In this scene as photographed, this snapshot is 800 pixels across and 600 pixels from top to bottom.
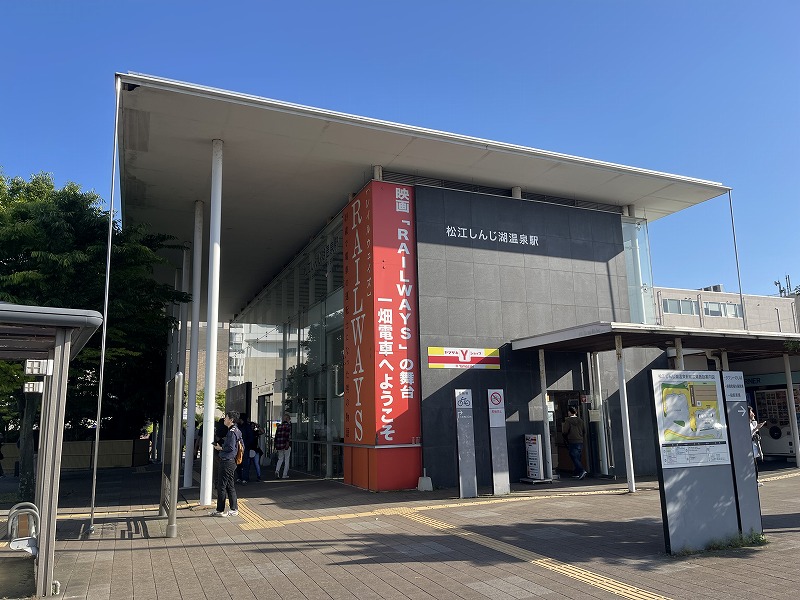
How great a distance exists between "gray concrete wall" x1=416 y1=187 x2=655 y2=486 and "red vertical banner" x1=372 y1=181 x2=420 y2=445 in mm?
239

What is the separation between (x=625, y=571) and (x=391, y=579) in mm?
2415

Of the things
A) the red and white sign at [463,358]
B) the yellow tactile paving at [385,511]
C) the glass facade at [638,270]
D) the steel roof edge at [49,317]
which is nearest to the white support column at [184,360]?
the yellow tactile paving at [385,511]

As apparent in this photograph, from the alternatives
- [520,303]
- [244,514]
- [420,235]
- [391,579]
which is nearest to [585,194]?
[520,303]

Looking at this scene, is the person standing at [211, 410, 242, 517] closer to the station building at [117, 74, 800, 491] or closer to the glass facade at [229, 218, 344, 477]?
the station building at [117, 74, 800, 491]

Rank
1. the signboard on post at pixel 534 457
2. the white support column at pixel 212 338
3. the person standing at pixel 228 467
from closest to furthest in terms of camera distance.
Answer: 1. the person standing at pixel 228 467
2. the white support column at pixel 212 338
3. the signboard on post at pixel 534 457

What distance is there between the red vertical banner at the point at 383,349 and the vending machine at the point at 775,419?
1090 cm

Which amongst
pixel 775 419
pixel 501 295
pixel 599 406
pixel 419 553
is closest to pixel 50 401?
pixel 419 553

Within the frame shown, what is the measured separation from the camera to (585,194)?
1750 cm

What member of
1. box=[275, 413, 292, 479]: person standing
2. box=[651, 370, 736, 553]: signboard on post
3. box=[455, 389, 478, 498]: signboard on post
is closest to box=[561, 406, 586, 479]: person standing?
box=[455, 389, 478, 498]: signboard on post

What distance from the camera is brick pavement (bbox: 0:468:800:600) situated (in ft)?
20.2

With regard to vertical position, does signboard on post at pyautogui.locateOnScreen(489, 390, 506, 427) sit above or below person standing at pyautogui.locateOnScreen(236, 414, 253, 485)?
above

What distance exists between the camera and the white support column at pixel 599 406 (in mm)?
15938

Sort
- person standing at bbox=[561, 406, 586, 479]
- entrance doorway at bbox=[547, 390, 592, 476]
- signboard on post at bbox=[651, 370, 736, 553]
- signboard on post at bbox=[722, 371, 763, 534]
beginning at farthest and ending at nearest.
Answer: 1. entrance doorway at bbox=[547, 390, 592, 476]
2. person standing at bbox=[561, 406, 586, 479]
3. signboard on post at bbox=[722, 371, 763, 534]
4. signboard on post at bbox=[651, 370, 736, 553]

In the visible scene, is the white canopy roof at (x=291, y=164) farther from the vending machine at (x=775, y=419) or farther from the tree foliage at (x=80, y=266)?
the vending machine at (x=775, y=419)
